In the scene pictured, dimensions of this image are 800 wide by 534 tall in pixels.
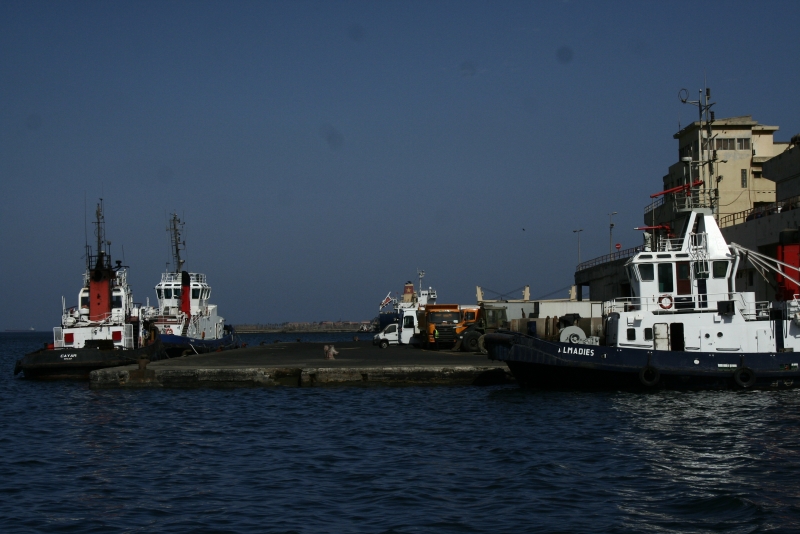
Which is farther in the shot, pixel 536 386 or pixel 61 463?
pixel 536 386

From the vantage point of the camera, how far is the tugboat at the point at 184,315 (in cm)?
4512

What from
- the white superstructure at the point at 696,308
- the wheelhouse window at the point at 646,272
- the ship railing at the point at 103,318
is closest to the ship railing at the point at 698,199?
the white superstructure at the point at 696,308

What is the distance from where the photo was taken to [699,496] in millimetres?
12500

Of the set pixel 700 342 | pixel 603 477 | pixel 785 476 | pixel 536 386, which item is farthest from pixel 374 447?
pixel 700 342

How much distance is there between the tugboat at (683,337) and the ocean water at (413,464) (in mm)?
574

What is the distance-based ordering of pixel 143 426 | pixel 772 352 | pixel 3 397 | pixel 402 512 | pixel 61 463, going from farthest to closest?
1. pixel 3 397
2. pixel 772 352
3. pixel 143 426
4. pixel 61 463
5. pixel 402 512

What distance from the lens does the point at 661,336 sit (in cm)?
2448

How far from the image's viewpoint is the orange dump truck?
141ft

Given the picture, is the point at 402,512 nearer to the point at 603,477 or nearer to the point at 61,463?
the point at 603,477

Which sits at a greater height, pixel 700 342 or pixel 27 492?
pixel 700 342

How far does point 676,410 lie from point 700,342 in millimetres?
4137

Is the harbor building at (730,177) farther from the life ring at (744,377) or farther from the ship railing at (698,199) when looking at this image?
the life ring at (744,377)

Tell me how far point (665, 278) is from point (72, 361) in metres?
22.6

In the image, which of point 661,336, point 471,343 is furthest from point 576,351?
point 471,343
